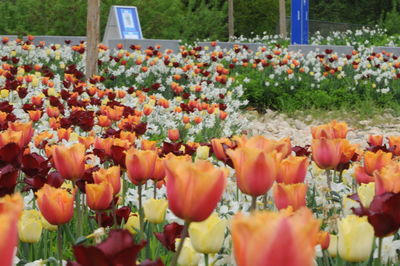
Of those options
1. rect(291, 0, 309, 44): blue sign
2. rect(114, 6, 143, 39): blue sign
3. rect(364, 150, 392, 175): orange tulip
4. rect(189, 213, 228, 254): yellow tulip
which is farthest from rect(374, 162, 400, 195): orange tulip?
rect(291, 0, 309, 44): blue sign

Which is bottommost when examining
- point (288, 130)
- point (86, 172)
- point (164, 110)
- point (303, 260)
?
point (288, 130)

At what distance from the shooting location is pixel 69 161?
6.93 ft

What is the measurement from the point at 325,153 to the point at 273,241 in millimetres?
1479

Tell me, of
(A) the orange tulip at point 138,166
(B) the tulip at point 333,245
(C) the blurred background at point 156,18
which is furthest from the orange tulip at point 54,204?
(C) the blurred background at point 156,18

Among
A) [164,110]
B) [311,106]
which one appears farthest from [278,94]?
[164,110]

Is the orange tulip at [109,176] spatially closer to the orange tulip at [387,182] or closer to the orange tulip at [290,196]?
the orange tulip at [290,196]

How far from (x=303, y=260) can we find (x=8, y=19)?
72.9 feet

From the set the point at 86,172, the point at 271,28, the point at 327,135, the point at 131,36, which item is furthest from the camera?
the point at 271,28

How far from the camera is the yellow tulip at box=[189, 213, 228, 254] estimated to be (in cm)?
157

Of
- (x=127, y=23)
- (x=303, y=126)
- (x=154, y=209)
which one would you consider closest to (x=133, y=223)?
(x=154, y=209)

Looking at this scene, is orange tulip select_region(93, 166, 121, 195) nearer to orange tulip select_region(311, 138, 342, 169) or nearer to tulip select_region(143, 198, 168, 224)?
tulip select_region(143, 198, 168, 224)

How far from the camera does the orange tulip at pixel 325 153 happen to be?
2.26m

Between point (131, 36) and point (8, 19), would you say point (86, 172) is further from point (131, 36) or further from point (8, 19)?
point (8, 19)

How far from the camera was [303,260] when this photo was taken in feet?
2.75
